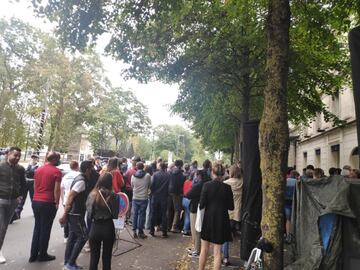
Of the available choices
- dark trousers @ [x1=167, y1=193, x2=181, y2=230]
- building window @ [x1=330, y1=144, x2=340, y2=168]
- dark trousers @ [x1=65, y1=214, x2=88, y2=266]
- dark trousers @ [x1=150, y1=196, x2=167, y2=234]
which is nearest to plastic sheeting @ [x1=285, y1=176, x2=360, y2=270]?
dark trousers @ [x1=65, y1=214, x2=88, y2=266]

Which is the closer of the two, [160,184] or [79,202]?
[79,202]

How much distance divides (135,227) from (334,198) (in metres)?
5.59

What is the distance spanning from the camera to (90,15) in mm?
6668

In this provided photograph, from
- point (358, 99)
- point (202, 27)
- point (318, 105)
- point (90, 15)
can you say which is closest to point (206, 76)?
point (202, 27)

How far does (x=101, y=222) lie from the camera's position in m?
5.17

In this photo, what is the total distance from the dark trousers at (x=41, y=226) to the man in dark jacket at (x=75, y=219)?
0.60 metres

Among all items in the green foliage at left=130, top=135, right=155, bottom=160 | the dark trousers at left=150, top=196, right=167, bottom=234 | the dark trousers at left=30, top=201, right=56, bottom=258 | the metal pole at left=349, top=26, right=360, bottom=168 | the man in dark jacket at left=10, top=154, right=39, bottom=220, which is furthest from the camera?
the green foliage at left=130, top=135, right=155, bottom=160

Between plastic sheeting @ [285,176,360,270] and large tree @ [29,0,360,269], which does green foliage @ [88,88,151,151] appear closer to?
large tree @ [29,0,360,269]

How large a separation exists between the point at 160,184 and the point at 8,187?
171 inches

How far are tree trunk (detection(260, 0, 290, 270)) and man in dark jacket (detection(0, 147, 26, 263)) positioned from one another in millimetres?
4459

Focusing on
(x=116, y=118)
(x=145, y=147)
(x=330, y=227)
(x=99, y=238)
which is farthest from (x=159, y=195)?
(x=145, y=147)

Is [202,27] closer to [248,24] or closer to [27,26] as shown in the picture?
[248,24]

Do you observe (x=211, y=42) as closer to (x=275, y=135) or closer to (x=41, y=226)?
(x=275, y=135)

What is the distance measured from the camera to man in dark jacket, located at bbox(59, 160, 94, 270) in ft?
20.3
